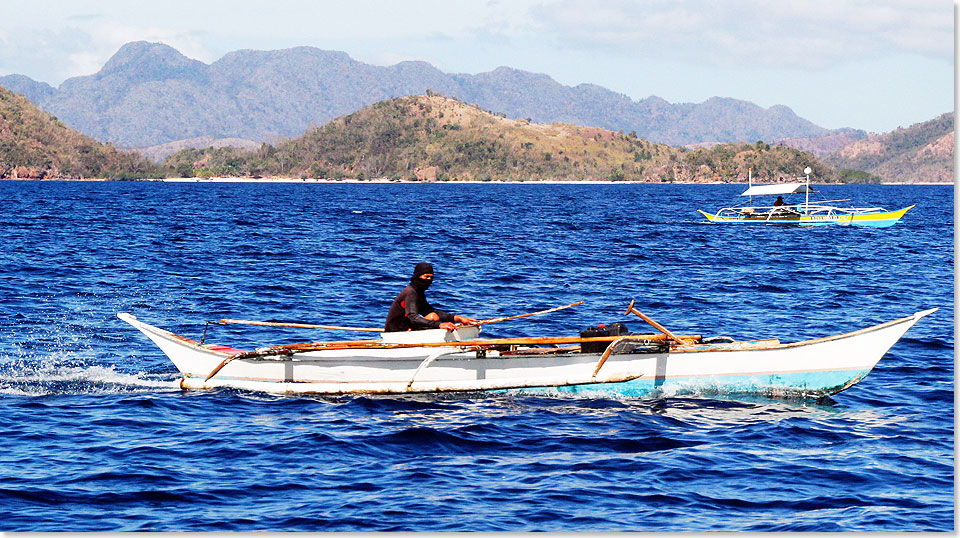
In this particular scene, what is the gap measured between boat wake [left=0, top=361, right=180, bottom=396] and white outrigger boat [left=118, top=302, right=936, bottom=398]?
3.02ft

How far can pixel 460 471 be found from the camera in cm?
1334

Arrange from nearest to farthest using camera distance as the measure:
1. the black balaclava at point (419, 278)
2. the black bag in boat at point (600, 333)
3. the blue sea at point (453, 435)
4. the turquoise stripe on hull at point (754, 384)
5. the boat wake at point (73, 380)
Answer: the blue sea at point (453, 435) → the turquoise stripe on hull at point (754, 384) → the black bag in boat at point (600, 333) → the black balaclava at point (419, 278) → the boat wake at point (73, 380)

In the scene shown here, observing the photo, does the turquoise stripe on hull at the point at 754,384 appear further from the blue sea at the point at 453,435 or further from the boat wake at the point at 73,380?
the boat wake at the point at 73,380

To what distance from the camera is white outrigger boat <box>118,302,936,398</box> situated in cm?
1652

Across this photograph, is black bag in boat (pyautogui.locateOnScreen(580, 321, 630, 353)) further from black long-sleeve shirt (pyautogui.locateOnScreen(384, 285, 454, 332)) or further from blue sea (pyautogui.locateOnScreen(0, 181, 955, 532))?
black long-sleeve shirt (pyautogui.locateOnScreen(384, 285, 454, 332))

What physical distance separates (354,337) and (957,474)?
14682 millimetres

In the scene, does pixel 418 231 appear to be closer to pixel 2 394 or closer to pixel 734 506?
pixel 2 394

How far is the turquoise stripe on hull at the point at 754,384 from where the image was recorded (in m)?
16.6

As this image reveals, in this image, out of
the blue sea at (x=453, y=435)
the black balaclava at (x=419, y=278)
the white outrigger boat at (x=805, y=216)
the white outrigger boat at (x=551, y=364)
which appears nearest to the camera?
the blue sea at (x=453, y=435)

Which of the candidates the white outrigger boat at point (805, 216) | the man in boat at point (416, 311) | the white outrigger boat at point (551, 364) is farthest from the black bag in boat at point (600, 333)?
the white outrigger boat at point (805, 216)

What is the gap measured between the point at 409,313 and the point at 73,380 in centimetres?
651

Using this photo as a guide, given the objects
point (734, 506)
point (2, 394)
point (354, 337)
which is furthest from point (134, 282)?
point (734, 506)

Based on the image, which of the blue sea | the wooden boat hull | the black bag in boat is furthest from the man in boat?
the wooden boat hull

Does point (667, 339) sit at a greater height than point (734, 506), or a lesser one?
greater
